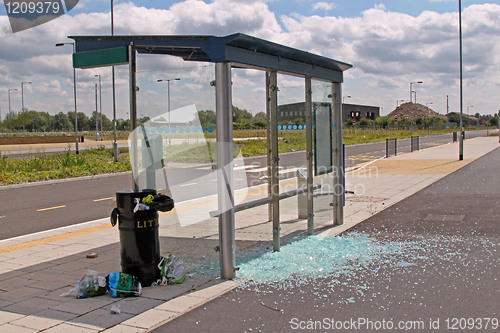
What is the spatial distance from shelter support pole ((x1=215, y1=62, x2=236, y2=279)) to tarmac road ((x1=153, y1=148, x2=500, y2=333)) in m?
0.42

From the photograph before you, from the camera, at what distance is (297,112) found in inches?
290

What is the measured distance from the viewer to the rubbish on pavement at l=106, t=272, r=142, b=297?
4793 millimetres

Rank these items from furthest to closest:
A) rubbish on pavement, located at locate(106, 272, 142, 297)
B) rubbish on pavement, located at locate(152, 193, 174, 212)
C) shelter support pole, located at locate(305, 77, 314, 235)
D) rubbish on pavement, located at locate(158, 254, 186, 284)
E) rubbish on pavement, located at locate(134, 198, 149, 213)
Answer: shelter support pole, located at locate(305, 77, 314, 235)
rubbish on pavement, located at locate(158, 254, 186, 284)
rubbish on pavement, located at locate(152, 193, 174, 212)
rubbish on pavement, located at locate(134, 198, 149, 213)
rubbish on pavement, located at locate(106, 272, 142, 297)

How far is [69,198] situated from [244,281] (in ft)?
29.1

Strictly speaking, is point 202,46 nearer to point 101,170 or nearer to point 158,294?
point 158,294

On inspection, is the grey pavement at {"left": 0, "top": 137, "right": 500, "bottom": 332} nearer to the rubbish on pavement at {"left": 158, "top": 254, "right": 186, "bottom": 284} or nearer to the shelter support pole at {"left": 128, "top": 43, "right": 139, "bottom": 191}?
the rubbish on pavement at {"left": 158, "top": 254, "right": 186, "bottom": 284}

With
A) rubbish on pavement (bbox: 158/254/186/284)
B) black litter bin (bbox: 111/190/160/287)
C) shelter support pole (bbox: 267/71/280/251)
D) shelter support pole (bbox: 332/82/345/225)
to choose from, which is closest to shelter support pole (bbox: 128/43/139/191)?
black litter bin (bbox: 111/190/160/287)

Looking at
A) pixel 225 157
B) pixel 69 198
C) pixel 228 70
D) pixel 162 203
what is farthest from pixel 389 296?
pixel 69 198

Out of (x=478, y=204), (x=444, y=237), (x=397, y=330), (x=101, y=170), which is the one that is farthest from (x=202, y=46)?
(x=101, y=170)

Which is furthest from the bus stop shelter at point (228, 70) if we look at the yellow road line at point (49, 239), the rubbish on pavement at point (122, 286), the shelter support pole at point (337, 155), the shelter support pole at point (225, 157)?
the yellow road line at point (49, 239)

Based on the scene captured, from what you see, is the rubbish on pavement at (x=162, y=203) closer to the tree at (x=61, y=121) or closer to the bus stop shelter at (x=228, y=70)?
the bus stop shelter at (x=228, y=70)

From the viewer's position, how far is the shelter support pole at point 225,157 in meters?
5.32

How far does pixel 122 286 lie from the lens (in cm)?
480

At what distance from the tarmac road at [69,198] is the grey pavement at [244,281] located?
0.88 metres
